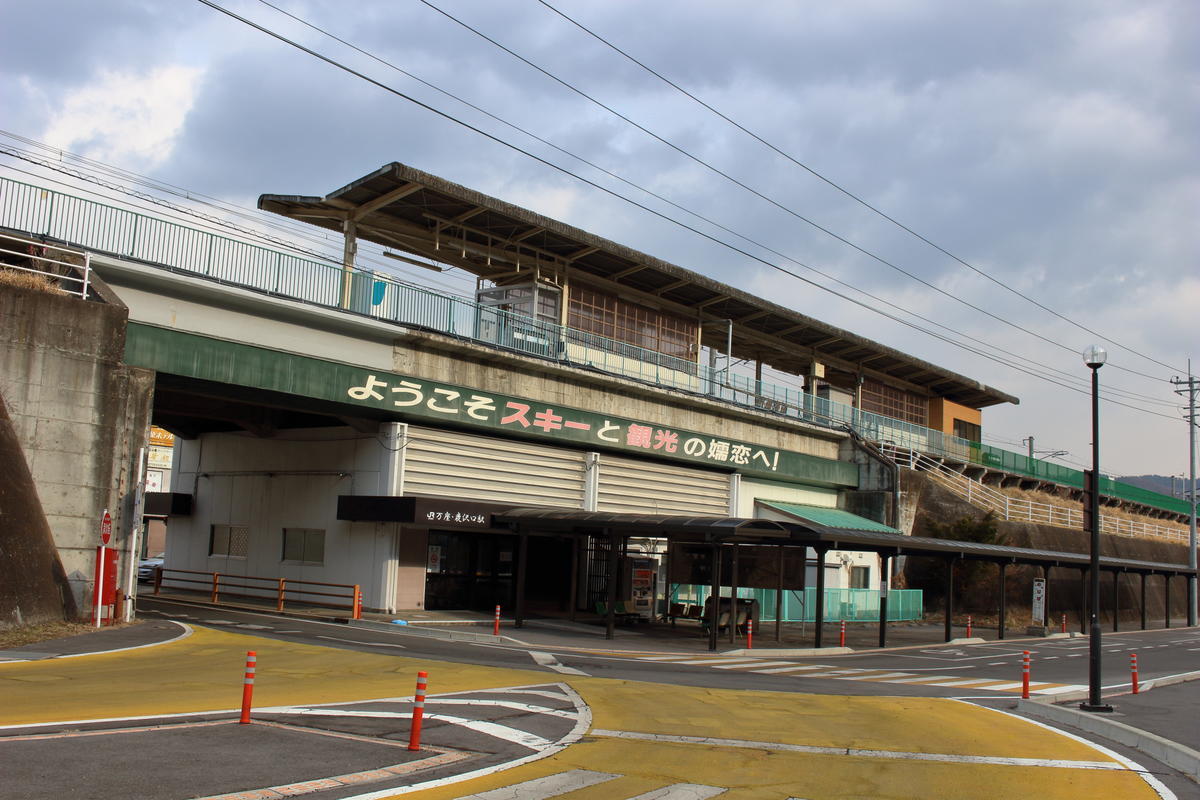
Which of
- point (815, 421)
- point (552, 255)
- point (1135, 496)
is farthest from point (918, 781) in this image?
point (1135, 496)

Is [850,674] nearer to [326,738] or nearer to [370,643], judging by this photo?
[370,643]

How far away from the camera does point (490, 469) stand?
30.9m

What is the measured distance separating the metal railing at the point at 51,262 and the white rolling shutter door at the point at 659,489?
1821cm

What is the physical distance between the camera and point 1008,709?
625 inches

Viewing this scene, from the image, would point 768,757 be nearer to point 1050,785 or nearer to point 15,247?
point 1050,785

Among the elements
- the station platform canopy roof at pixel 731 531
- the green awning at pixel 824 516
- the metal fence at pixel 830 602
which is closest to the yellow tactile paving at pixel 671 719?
the station platform canopy roof at pixel 731 531

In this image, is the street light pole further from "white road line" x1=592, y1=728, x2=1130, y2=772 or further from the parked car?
the parked car

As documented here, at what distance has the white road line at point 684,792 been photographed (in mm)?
8430

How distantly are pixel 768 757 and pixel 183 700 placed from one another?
23.3 ft

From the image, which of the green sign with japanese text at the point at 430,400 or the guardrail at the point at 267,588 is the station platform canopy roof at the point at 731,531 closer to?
the green sign with japanese text at the point at 430,400

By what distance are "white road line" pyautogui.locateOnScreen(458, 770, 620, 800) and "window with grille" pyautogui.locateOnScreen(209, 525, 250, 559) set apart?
26.3m

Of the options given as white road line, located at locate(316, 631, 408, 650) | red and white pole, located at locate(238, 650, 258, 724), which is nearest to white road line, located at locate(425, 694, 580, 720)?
red and white pole, located at locate(238, 650, 258, 724)

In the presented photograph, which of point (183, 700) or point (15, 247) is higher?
point (15, 247)

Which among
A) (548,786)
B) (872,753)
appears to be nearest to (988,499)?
(872,753)
